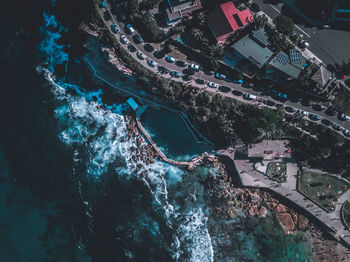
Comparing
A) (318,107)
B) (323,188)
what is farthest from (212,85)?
(323,188)

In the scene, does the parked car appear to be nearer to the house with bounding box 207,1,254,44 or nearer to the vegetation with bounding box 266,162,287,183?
the vegetation with bounding box 266,162,287,183

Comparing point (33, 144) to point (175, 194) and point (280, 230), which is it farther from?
point (280, 230)

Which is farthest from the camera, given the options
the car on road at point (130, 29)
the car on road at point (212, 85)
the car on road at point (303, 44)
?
the car on road at point (130, 29)

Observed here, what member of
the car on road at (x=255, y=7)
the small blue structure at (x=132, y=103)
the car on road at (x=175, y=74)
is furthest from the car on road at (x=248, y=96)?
the small blue structure at (x=132, y=103)

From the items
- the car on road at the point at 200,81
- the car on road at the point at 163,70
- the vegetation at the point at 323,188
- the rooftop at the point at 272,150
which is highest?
the car on road at the point at 163,70

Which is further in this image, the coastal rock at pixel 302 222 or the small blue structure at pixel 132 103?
the small blue structure at pixel 132 103

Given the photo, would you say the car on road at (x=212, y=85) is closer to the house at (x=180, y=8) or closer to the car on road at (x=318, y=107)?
the house at (x=180, y=8)
